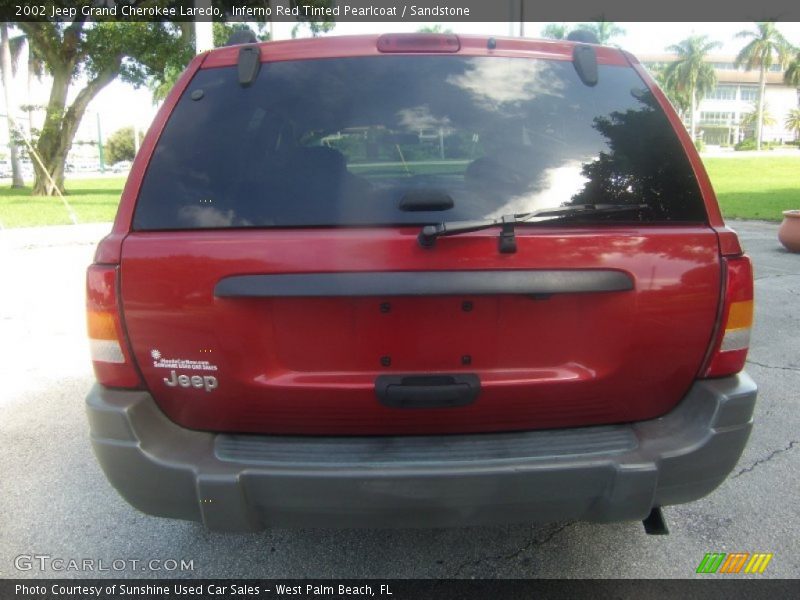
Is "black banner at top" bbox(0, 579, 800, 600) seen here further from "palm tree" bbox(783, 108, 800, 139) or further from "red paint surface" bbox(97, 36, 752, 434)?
"palm tree" bbox(783, 108, 800, 139)

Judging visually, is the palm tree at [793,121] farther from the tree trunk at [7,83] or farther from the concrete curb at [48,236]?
the concrete curb at [48,236]

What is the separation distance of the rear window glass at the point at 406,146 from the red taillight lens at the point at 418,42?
0.15ft

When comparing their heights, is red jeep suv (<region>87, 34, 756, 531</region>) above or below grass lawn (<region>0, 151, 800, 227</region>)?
above

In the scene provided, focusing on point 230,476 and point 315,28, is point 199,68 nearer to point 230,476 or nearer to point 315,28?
point 230,476

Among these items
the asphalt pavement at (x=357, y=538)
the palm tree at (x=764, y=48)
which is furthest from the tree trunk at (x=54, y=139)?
the palm tree at (x=764, y=48)

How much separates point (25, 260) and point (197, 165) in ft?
33.7

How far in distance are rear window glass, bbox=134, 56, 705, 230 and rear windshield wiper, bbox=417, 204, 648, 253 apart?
43 millimetres

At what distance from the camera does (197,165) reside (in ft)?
6.73

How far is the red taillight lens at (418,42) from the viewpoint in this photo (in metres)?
2.19

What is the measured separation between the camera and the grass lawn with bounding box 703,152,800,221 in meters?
15.8

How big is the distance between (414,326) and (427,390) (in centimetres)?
20

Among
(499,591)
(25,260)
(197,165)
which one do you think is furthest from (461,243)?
(25,260)

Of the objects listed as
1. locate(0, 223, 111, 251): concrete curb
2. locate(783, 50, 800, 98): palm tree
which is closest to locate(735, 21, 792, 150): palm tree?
locate(783, 50, 800, 98): palm tree

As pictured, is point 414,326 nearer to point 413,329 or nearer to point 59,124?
point 413,329
